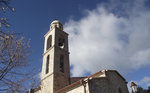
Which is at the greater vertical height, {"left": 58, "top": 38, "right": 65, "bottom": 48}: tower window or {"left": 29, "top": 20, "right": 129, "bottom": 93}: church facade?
{"left": 58, "top": 38, "right": 65, "bottom": 48}: tower window

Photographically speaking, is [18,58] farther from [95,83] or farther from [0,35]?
[95,83]

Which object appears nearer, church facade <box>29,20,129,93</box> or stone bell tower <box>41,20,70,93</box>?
church facade <box>29,20,129,93</box>

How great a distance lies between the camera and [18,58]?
17.3 ft

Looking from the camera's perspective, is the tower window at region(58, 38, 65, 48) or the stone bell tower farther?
the tower window at region(58, 38, 65, 48)

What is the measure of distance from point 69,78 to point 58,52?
328 cm

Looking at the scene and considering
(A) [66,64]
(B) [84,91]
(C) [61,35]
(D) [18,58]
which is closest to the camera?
(D) [18,58]

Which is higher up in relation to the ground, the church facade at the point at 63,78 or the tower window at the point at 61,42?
the tower window at the point at 61,42

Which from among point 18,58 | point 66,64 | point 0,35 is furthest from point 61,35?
point 0,35

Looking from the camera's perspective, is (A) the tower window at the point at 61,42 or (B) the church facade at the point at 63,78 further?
(A) the tower window at the point at 61,42

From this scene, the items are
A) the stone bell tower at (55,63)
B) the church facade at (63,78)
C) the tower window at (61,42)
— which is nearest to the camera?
the church facade at (63,78)

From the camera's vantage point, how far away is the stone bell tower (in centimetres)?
1339

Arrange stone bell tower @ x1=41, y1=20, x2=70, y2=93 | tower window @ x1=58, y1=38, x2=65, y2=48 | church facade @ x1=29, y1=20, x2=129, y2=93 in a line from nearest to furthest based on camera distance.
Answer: church facade @ x1=29, y1=20, x2=129, y2=93 < stone bell tower @ x1=41, y1=20, x2=70, y2=93 < tower window @ x1=58, y1=38, x2=65, y2=48

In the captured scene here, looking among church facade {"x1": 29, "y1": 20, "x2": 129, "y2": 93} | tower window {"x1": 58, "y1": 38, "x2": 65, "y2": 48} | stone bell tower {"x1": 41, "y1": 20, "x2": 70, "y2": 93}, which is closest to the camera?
church facade {"x1": 29, "y1": 20, "x2": 129, "y2": 93}

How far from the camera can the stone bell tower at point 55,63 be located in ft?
43.9
